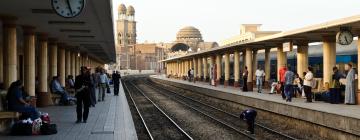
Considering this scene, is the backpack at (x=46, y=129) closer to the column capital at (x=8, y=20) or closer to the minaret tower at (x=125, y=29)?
the column capital at (x=8, y=20)

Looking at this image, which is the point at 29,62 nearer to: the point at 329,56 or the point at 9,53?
the point at 9,53

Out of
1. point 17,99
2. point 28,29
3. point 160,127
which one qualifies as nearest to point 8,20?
point 28,29

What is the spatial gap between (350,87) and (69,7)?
421 inches

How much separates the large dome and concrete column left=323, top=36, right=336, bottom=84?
487ft

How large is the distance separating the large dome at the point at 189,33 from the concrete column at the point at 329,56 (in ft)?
487

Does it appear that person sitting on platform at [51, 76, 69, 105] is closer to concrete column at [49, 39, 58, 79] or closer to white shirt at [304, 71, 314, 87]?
concrete column at [49, 39, 58, 79]

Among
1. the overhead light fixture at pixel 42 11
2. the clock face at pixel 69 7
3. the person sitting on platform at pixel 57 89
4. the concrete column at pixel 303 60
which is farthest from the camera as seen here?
the concrete column at pixel 303 60

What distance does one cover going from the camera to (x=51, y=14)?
16.4 meters

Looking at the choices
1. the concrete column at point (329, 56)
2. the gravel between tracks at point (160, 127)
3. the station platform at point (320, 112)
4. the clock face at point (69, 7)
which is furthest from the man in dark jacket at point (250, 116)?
the concrete column at point (329, 56)

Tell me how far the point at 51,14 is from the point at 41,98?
22.2 ft

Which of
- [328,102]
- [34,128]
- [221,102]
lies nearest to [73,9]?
[34,128]

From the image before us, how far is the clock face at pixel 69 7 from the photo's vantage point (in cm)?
1038

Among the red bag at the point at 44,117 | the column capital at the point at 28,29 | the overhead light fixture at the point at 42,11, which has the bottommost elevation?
the red bag at the point at 44,117

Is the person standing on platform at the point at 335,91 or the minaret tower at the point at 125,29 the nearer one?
the person standing on platform at the point at 335,91
